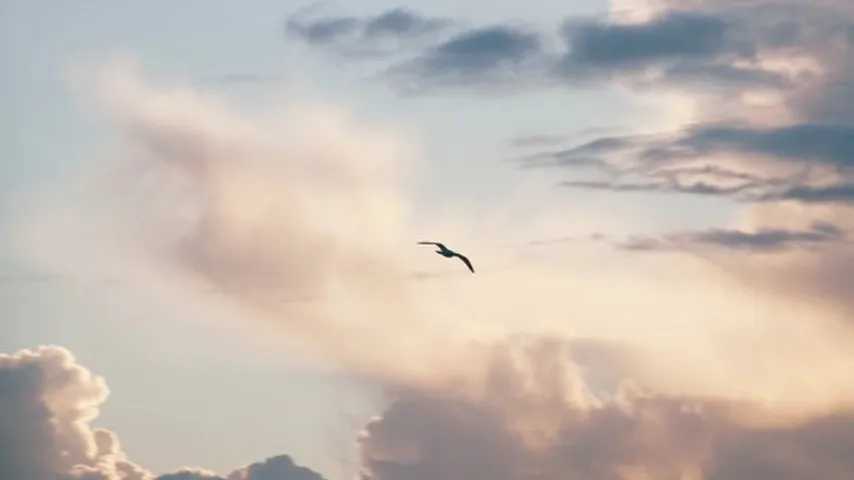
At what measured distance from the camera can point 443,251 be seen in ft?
75.4

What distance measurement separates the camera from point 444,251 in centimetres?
2331

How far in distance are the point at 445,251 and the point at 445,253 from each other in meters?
0.71

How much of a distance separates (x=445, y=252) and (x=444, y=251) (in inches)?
25.1

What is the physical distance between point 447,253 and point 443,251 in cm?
100

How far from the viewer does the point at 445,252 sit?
23.8m

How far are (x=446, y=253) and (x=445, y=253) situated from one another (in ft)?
0.83

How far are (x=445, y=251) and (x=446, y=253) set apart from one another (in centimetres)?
83

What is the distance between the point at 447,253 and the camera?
74.3 feet

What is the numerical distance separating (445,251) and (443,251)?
81 centimetres

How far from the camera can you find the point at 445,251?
23547mm

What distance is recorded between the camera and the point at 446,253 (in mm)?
22812

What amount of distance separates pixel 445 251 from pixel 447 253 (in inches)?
39.8
